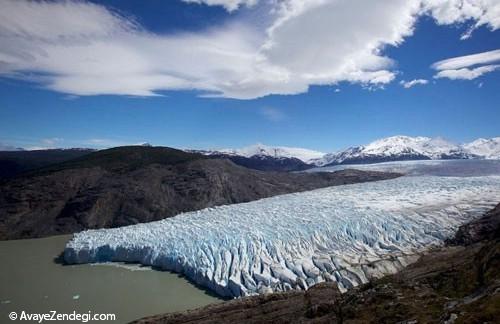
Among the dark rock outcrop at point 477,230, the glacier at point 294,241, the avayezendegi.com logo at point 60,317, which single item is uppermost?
the dark rock outcrop at point 477,230

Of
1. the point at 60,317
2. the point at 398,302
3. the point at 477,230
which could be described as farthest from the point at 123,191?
the point at 398,302

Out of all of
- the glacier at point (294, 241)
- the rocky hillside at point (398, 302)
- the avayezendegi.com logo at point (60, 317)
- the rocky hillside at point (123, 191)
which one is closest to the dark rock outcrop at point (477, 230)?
the glacier at point (294, 241)

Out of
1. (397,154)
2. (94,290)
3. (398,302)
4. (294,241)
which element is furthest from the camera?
(397,154)

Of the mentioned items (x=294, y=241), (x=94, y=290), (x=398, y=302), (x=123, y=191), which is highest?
(x=398, y=302)

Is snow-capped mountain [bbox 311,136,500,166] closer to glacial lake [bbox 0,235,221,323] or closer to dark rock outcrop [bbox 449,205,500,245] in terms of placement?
dark rock outcrop [bbox 449,205,500,245]

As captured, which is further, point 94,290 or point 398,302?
point 94,290

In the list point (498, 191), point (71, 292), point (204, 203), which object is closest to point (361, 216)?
point (498, 191)

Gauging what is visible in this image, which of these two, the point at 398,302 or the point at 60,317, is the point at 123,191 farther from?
the point at 398,302

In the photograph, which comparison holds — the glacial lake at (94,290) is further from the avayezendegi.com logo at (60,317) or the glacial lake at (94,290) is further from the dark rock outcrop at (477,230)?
the dark rock outcrop at (477,230)
